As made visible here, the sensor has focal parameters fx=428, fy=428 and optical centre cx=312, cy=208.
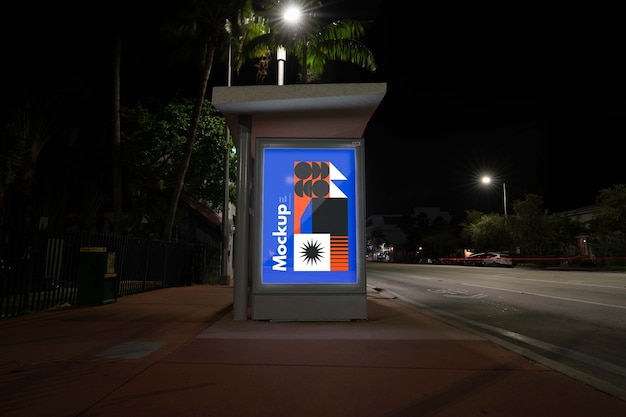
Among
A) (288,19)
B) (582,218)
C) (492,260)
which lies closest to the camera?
(288,19)

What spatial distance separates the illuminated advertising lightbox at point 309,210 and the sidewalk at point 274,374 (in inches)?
40.9

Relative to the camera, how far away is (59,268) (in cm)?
969

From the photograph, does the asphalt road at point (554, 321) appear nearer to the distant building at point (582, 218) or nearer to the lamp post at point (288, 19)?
the lamp post at point (288, 19)

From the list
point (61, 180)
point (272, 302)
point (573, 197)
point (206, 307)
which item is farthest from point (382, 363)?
point (573, 197)

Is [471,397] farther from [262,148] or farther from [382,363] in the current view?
[262,148]

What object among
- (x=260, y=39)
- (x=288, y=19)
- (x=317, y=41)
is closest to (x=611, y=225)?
(x=317, y=41)

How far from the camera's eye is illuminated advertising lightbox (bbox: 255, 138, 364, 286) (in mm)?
7574

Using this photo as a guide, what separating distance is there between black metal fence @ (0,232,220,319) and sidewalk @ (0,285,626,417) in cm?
149

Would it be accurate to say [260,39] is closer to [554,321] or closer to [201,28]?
[201,28]

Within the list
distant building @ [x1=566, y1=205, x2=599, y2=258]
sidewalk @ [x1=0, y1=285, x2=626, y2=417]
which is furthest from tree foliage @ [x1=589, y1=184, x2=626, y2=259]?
sidewalk @ [x1=0, y1=285, x2=626, y2=417]

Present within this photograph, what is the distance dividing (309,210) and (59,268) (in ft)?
20.2

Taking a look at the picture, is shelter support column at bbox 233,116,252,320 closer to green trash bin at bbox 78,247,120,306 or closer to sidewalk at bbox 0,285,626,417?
sidewalk at bbox 0,285,626,417

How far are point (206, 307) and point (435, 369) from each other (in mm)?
6430

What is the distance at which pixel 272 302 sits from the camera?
7.55 metres
